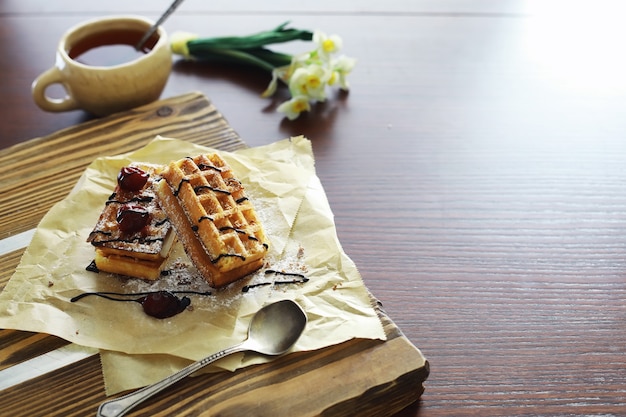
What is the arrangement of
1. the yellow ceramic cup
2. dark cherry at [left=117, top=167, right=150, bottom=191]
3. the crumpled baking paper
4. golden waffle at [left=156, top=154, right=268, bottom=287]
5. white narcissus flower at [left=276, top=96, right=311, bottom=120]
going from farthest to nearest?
1. white narcissus flower at [left=276, top=96, right=311, bottom=120]
2. the yellow ceramic cup
3. dark cherry at [left=117, top=167, right=150, bottom=191]
4. golden waffle at [left=156, top=154, right=268, bottom=287]
5. the crumpled baking paper

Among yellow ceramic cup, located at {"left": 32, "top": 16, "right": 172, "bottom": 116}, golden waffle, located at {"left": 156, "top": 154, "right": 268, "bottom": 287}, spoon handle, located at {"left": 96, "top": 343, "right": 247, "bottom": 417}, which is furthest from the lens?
yellow ceramic cup, located at {"left": 32, "top": 16, "right": 172, "bottom": 116}

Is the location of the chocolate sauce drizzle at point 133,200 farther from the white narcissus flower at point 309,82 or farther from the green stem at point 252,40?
the green stem at point 252,40

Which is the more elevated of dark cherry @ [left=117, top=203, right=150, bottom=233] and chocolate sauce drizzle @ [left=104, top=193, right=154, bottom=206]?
chocolate sauce drizzle @ [left=104, top=193, right=154, bottom=206]

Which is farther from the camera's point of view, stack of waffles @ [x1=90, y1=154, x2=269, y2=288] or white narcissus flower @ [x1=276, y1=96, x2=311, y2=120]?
white narcissus flower @ [x1=276, y1=96, x2=311, y2=120]

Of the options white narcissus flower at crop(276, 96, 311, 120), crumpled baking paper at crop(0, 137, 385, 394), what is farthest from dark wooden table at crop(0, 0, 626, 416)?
crumpled baking paper at crop(0, 137, 385, 394)

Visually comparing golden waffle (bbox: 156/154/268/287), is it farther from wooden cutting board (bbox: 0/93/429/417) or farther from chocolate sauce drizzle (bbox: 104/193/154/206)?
wooden cutting board (bbox: 0/93/429/417)

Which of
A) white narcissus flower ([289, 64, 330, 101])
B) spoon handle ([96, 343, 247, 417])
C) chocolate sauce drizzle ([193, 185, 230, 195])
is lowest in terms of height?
spoon handle ([96, 343, 247, 417])

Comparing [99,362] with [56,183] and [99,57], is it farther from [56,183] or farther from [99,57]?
[99,57]
